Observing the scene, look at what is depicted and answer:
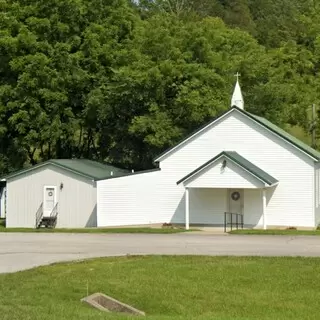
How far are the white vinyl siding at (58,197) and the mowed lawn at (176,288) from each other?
17.7 metres

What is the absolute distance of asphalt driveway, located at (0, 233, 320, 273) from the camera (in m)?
23.1

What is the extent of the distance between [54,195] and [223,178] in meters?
9.52

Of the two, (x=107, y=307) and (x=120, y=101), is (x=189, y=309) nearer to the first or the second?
(x=107, y=307)

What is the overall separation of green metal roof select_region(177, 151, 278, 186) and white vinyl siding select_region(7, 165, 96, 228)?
17.3ft

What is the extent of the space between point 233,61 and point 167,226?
16.7 m

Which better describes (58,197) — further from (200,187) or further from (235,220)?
(235,220)

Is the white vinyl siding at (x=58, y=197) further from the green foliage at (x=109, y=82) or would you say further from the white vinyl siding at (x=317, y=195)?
the white vinyl siding at (x=317, y=195)

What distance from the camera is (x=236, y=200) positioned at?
38.8 meters

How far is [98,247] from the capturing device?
26.3 metres

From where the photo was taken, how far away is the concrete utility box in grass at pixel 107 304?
552 inches

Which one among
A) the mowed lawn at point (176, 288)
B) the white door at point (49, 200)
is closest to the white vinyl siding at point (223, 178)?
the white door at point (49, 200)

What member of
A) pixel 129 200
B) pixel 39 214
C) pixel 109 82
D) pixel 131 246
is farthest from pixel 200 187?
pixel 109 82

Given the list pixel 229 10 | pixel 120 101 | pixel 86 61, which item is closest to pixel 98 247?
pixel 120 101

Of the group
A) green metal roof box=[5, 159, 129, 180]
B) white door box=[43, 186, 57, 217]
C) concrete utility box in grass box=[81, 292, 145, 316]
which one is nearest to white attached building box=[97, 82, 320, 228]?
green metal roof box=[5, 159, 129, 180]
